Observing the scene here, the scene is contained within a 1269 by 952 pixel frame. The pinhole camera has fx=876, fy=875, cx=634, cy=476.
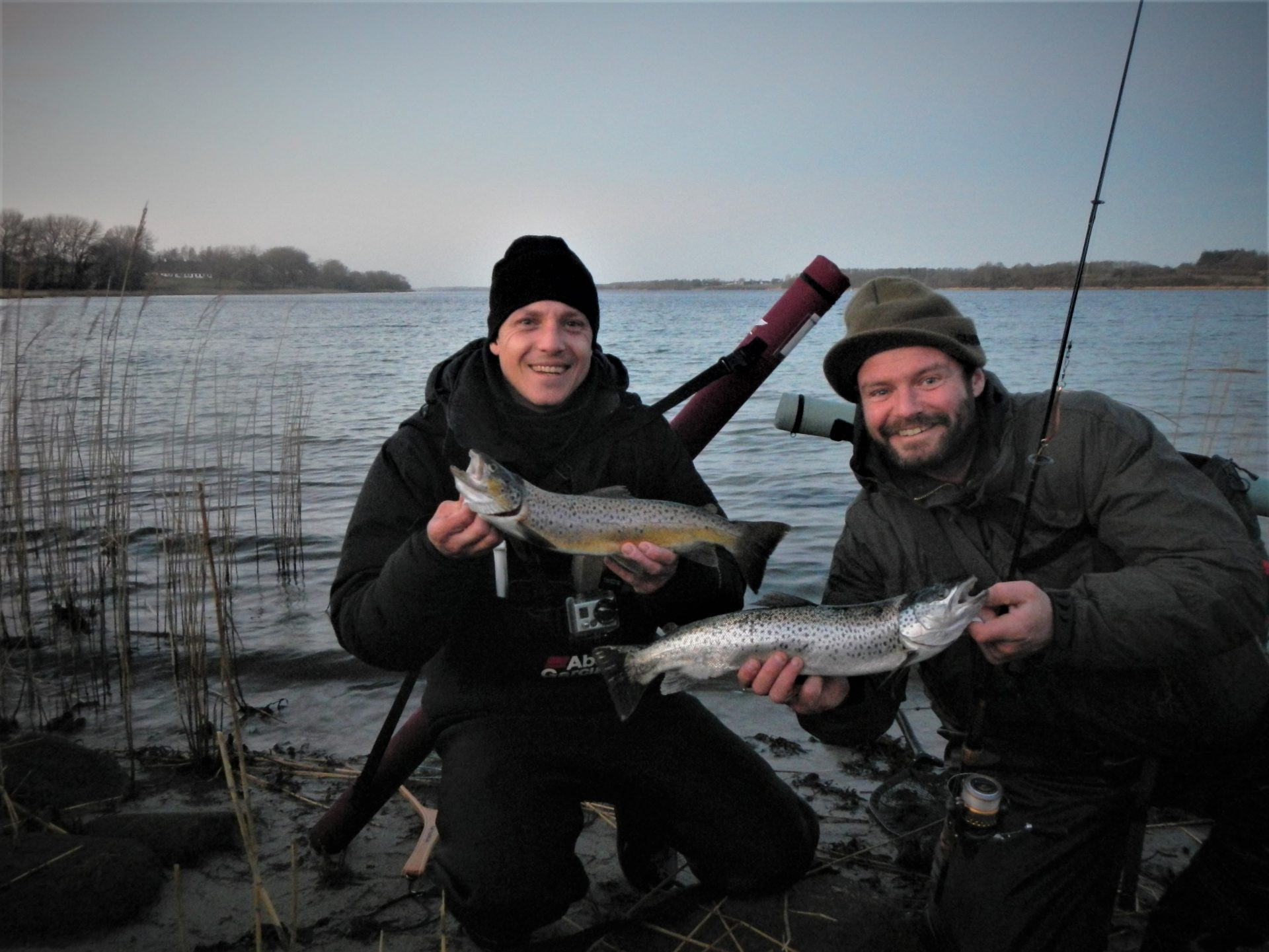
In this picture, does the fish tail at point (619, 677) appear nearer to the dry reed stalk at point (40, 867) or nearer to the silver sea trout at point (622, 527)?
the silver sea trout at point (622, 527)

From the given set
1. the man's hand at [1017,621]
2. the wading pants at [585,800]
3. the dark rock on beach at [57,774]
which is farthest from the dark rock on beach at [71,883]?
the man's hand at [1017,621]

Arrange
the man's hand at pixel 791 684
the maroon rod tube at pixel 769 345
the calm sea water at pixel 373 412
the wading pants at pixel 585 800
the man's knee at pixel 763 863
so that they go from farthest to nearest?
the calm sea water at pixel 373 412 < the maroon rod tube at pixel 769 345 < the man's knee at pixel 763 863 < the wading pants at pixel 585 800 < the man's hand at pixel 791 684

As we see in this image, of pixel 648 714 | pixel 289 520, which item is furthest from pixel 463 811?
pixel 289 520

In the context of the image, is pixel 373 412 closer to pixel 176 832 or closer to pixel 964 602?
pixel 176 832

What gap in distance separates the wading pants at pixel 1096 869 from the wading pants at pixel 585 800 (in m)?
0.67

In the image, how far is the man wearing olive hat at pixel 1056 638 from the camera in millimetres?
2887

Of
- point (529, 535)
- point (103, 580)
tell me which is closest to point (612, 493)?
point (529, 535)

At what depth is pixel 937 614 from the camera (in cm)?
281

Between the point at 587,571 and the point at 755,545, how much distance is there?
0.64m

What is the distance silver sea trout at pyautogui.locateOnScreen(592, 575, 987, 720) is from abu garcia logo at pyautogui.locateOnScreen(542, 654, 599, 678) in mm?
299

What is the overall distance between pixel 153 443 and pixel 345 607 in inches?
545

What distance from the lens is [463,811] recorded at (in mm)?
3262

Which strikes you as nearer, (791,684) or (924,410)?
(791,684)

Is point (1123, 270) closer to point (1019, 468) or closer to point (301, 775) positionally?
point (1019, 468)
